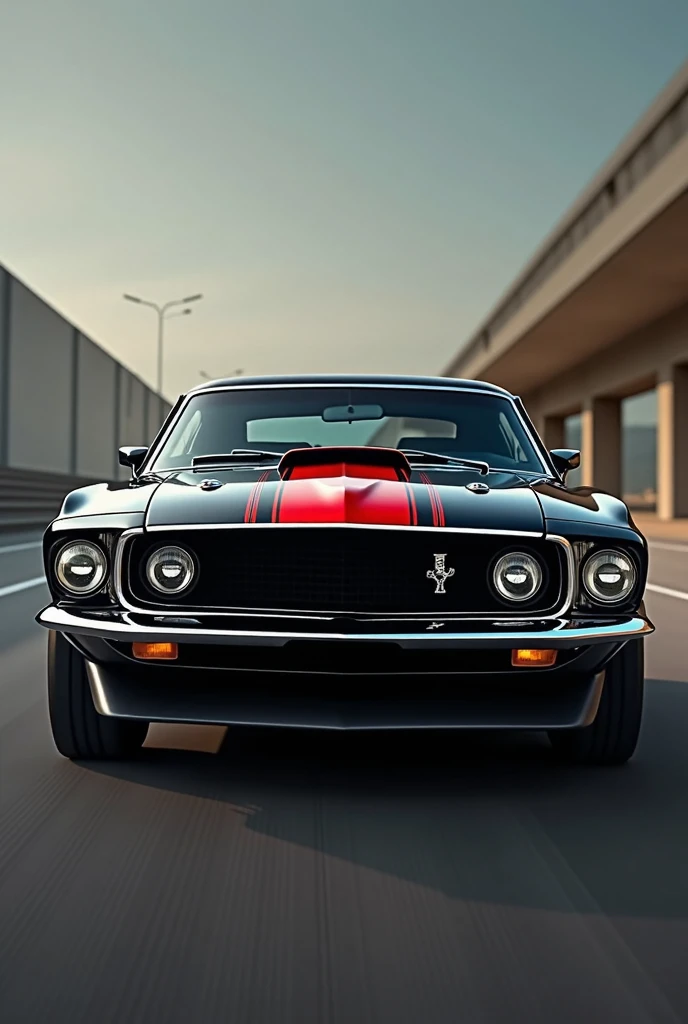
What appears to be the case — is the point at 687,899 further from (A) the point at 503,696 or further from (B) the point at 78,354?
(B) the point at 78,354

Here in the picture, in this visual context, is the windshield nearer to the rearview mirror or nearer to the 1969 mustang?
the rearview mirror

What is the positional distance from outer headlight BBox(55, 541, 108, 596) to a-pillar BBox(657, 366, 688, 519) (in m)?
30.9

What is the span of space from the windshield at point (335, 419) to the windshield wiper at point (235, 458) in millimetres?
272

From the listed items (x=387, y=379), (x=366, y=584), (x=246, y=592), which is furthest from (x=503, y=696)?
(x=387, y=379)

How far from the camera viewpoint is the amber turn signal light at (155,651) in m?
3.63

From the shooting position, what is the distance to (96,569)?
149 inches

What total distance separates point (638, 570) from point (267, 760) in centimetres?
135

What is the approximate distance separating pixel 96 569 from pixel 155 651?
0.34 meters

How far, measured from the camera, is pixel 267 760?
160 inches

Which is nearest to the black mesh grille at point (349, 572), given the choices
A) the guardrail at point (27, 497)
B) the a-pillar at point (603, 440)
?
the guardrail at point (27, 497)

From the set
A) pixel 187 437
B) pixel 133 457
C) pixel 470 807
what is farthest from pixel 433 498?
pixel 133 457

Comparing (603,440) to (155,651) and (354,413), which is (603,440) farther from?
(155,651)

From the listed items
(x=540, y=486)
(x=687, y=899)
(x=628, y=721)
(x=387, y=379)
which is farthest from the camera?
(x=387, y=379)

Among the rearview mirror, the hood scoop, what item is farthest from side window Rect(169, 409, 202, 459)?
the hood scoop
